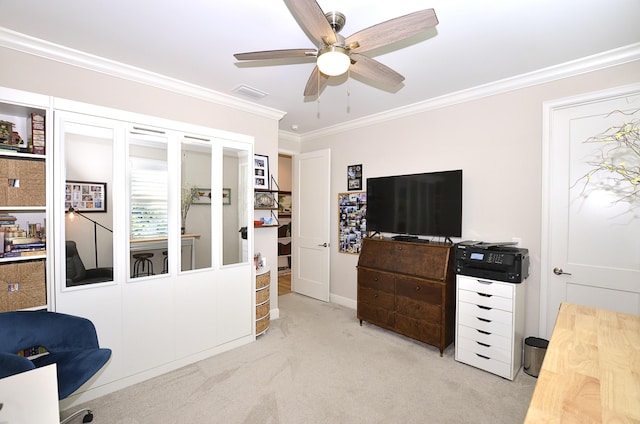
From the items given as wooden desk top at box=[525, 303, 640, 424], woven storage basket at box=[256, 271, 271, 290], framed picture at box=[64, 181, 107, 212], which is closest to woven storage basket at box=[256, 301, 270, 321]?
woven storage basket at box=[256, 271, 271, 290]

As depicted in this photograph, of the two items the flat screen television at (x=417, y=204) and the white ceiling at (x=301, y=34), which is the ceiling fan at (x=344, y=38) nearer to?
the white ceiling at (x=301, y=34)

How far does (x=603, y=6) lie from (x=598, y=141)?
111cm

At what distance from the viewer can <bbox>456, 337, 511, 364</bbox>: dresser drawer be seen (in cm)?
249

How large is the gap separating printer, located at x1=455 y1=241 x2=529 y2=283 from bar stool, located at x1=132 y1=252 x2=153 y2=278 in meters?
2.77

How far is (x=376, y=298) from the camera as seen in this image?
135 inches

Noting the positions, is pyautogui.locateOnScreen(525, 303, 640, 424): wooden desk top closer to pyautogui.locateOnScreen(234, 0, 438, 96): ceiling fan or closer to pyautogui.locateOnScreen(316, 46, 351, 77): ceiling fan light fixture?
pyautogui.locateOnScreen(234, 0, 438, 96): ceiling fan

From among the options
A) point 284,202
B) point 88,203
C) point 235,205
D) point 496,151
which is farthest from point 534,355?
point 284,202

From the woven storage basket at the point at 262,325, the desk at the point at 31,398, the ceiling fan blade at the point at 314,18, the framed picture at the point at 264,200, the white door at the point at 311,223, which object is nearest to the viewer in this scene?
the desk at the point at 31,398

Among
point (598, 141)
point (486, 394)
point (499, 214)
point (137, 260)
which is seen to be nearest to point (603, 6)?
point (598, 141)

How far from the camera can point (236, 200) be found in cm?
303

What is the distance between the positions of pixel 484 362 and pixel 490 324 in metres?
0.35

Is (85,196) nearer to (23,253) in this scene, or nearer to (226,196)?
(23,253)

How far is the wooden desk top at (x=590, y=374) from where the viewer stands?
2.61ft

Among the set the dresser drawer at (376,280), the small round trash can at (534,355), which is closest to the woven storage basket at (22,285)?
the dresser drawer at (376,280)
